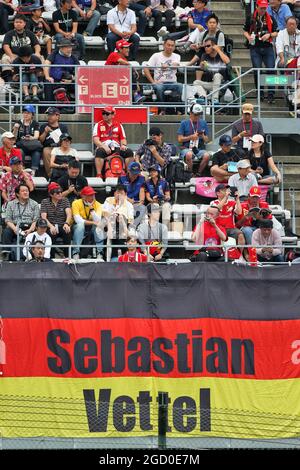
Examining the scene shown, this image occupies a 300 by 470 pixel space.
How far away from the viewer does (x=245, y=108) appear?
2803 cm

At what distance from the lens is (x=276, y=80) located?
29.7 meters

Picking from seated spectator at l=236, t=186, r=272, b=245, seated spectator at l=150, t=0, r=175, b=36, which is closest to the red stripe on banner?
seated spectator at l=236, t=186, r=272, b=245

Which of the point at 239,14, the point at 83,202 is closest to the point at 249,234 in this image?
the point at 83,202

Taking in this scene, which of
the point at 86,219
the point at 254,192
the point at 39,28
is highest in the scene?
the point at 39,28

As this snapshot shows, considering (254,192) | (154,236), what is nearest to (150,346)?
(154,236)

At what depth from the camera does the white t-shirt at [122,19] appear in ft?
A: 101

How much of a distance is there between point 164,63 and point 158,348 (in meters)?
9.11

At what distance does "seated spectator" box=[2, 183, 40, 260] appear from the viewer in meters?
25.3

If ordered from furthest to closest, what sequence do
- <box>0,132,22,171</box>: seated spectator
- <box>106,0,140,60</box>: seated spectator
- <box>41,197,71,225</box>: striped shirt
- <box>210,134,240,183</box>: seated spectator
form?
<box>106,0,140,60</box>: seated spectator
<box>210,134,240,183</box>: seated spectator
<box>0,132,22,171</box>: seated spectator
<box>41,197,71,225</box>: striped shirt

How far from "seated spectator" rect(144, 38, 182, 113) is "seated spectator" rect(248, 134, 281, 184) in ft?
7.77

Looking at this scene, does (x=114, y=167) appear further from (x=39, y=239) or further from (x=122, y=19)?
(x=122, y=19)

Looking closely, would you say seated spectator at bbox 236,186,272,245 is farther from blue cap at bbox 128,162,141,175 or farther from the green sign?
the green sign

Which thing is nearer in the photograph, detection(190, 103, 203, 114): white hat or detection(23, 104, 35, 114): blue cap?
detection(23, 104, 35, 114): blue cap

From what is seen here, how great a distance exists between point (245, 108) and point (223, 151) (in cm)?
95
